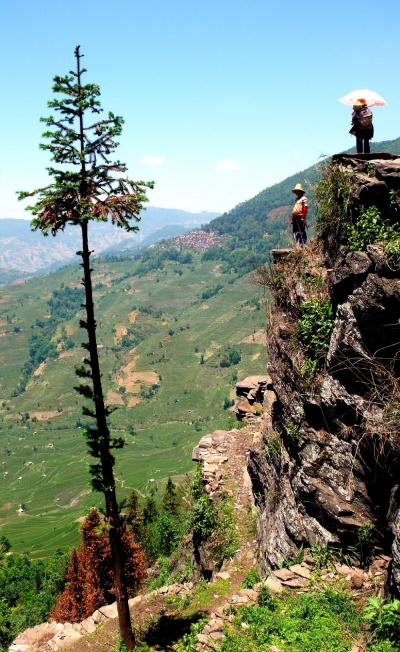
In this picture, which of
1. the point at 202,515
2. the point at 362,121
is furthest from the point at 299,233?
the point at 202,515

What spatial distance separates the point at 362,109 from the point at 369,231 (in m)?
4.85

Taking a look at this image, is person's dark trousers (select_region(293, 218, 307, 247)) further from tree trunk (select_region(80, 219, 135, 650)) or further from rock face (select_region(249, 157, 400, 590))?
tree trunk (select_region(80, 219, 135, 650))

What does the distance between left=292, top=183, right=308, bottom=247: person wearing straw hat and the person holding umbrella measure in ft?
7.27

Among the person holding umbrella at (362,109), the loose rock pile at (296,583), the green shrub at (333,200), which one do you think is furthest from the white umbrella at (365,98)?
the loose rock pile at (296,583)

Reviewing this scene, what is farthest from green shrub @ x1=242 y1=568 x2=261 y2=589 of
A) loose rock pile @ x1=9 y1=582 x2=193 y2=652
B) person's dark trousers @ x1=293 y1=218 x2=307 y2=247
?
person's dark trousers @ x1=293 y1=218 x2=307 y2=247

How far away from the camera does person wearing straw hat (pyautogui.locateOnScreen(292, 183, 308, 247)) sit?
51.8 feet

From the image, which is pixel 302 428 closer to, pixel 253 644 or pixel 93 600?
pixel 253 644

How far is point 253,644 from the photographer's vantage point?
10.2m

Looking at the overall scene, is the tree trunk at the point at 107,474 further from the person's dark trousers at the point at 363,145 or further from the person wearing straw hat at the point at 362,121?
the person's dark trousers at the point at 363,145

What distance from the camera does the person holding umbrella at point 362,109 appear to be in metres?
14.5

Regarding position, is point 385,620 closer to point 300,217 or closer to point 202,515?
point 300,217

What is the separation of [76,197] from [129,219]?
4.38 ft

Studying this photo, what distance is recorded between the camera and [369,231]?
12078mm

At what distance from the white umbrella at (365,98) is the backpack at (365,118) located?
243mm
